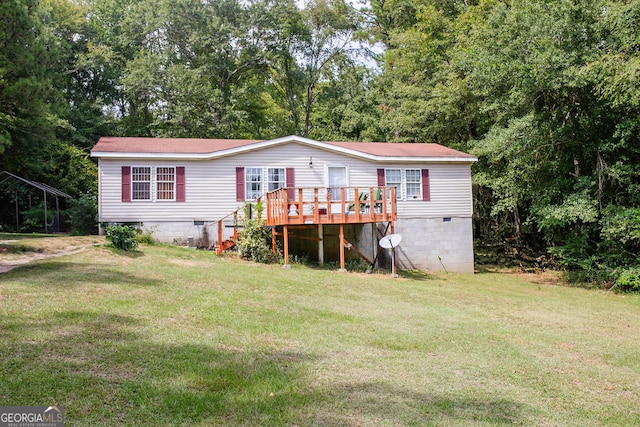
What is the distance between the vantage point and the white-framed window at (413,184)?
18.3 m

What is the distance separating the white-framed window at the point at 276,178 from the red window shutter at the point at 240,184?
3.15 feet

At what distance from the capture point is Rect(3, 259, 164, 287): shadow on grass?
837cm

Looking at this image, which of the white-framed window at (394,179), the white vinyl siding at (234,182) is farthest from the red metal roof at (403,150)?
the white-framed window at (394,179)

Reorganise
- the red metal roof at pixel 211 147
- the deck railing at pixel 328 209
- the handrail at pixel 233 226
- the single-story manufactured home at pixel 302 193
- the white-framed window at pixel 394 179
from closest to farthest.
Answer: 1. the deck railing at pixel 328 209
2. the handrail at pixel 233 226
3. the single-story manufactured home at pixel 302 193
4. the red metal roof at pixel 211 147
5. the white-framed window at pixel 394 179

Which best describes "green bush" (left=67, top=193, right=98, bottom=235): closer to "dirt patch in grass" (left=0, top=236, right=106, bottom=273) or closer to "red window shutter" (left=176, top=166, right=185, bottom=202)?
"red window shutter" (left=176, top=166, right=185, bottom=202)

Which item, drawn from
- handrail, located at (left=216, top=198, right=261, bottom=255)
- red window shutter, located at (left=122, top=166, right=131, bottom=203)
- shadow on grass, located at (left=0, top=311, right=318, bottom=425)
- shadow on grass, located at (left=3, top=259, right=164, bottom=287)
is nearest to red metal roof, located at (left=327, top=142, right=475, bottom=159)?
handrail, located at (left=216, top=198, right=261, bottom=255)

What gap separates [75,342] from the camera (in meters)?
5.20

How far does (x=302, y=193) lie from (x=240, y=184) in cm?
287

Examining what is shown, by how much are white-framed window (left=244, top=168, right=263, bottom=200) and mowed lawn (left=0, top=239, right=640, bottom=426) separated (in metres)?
6.93

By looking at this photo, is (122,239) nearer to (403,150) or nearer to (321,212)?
(321,212)

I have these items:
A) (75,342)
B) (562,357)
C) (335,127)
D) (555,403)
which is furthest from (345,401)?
(335,127)

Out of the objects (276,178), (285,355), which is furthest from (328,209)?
(285,355)

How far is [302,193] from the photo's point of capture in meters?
15.5

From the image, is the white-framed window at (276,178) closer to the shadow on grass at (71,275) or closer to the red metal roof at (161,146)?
the red metal roof at (161,146)
